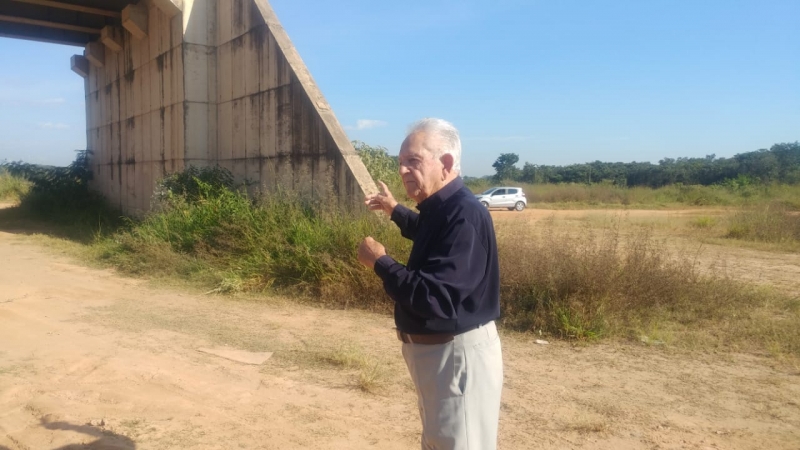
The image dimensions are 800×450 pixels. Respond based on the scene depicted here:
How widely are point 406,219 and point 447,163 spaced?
21.3 inches

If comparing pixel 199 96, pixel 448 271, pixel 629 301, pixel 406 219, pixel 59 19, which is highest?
pixel 59 19

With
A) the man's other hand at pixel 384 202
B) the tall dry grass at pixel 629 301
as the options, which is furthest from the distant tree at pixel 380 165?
the man's other hand at pixel 384 202

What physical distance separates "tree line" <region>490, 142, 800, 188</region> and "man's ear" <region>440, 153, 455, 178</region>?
125 ft

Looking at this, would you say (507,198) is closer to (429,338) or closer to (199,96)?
(199,96)

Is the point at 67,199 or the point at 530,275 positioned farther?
the point at 67,199

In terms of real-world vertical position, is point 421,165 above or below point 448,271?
above

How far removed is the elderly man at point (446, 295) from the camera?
6.59 ft

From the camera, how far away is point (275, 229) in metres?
7.98

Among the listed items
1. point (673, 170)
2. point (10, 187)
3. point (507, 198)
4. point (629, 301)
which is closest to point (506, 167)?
point (673, 170)

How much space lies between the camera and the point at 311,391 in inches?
165

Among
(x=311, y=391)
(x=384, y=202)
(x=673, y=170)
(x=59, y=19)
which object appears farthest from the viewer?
(x=673, y=170)

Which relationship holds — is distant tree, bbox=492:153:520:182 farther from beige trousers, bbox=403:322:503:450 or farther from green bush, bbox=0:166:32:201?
beige trousers, bbox=403:322:503:450

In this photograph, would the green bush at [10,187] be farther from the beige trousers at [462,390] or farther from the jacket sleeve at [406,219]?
the beige trousers at [462,390]

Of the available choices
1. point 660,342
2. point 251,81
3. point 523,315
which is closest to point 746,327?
point 660,342
